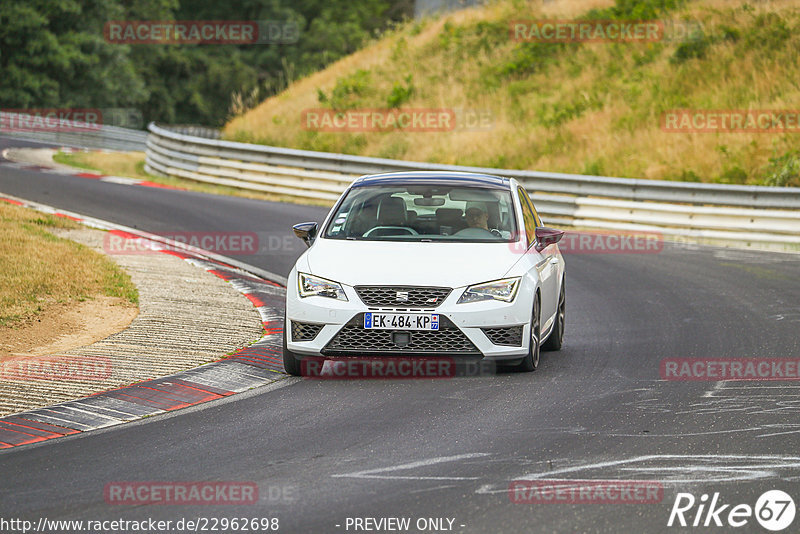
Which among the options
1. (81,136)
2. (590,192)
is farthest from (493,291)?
(81,136)

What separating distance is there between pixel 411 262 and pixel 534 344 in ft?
4.12

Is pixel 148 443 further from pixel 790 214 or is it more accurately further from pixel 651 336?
pixel 790 214

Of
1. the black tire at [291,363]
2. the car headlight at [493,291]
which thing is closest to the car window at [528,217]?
the car headlight at [493,291]

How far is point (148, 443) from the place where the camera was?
25.1 feet

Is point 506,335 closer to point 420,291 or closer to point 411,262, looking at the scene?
point 420,291

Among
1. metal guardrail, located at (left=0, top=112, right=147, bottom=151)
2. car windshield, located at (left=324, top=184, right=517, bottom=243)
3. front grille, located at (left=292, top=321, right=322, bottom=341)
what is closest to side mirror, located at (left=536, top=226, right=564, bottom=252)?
car windshield, located at (left=324, top=184, right=517, bottom=243)

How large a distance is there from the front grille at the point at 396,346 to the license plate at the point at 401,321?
0.04 meters

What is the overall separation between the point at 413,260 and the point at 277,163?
1836 cm

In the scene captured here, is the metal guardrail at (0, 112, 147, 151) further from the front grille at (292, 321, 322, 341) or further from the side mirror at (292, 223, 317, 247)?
the front grille at (292, 321, 322, 341)

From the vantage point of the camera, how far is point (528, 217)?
1120 centimetres

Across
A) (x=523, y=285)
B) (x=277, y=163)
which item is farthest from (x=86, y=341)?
(x=277, y=163)

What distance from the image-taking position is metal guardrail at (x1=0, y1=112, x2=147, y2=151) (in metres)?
41.0

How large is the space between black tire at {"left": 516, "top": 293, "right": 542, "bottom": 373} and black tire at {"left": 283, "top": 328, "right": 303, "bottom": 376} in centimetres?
185

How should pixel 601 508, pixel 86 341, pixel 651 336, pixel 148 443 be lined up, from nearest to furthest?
pixel 601 508, pixel 148 443, pixel 86 341, pixel 651 336
